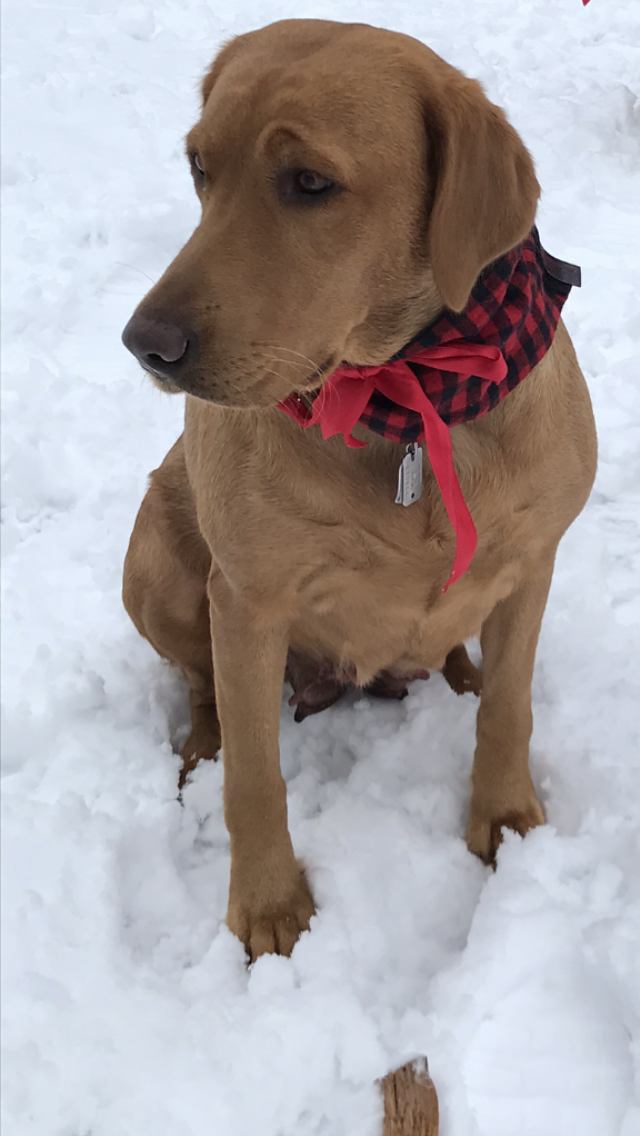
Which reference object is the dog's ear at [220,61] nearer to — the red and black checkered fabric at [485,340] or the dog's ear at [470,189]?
the dog's ear at [470,189]

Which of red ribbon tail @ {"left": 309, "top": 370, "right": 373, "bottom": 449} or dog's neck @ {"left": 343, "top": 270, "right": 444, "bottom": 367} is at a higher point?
dog's neck @ {"left": 343, "top": 270, "right": 444, "bottom": 367}

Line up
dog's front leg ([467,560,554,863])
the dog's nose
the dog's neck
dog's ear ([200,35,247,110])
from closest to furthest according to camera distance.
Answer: the dog's nose
the dog's neck
dog's ear ([200,35,247,110])
dog's front leg ([467,560,554,863])

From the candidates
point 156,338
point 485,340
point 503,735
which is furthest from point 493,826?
point 156,338

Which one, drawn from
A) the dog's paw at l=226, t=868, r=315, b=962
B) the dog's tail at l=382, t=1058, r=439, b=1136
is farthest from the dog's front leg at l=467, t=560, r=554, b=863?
the dog's tail at l=382, t=1058, r=439, b=1136

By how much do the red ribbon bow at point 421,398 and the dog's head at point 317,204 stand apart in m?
0.13

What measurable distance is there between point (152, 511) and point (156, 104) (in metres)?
4.12

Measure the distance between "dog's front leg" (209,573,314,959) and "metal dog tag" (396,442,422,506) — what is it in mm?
390

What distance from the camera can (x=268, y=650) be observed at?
6.26ft

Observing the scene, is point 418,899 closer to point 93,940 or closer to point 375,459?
point 93,940

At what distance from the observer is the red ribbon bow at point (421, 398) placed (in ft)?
5.28

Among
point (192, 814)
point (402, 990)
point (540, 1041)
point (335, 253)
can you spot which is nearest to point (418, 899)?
point (402, 990)

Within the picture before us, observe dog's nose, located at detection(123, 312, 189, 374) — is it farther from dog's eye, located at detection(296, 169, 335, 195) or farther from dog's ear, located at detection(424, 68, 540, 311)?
dog's ear, located at detection(424, 68, 540, 311)

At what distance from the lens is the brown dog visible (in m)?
1.41

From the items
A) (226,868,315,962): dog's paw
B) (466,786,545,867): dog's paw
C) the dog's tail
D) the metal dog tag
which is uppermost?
the metal dog tag
